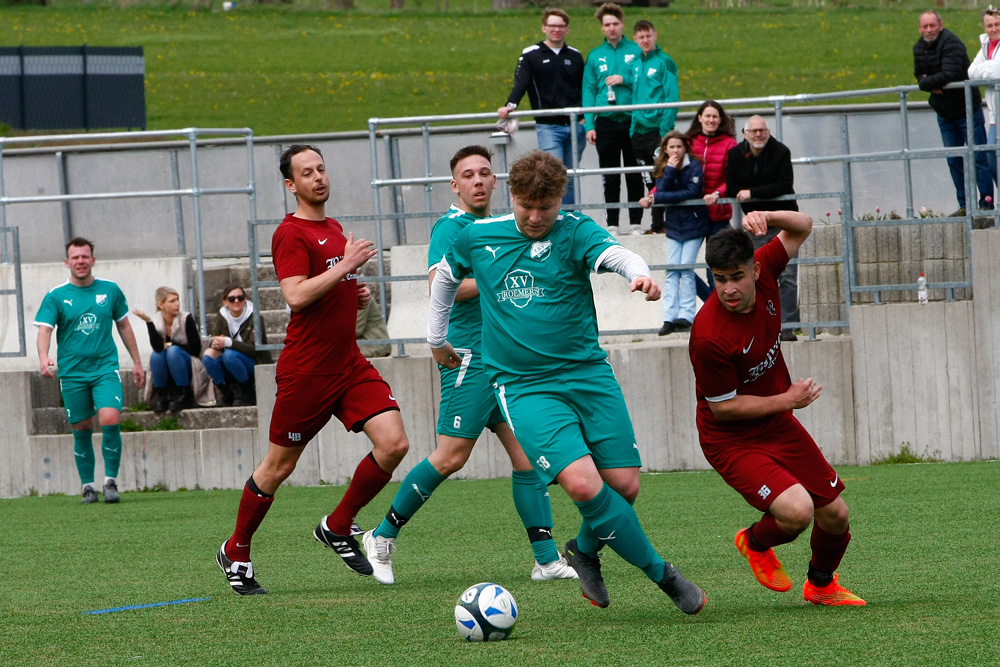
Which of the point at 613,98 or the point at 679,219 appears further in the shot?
the point at 613,98

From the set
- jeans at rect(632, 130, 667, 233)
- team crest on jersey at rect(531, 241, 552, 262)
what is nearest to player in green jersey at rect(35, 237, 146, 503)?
jeans at rect(632, 130, 667, 233)

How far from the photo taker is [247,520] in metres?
6.75

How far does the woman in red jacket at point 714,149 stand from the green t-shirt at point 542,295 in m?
6.42

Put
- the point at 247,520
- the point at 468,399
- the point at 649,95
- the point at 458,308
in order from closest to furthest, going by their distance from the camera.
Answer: the point at 247,520 < the point at 468,399 < the point at 458,308 < the point at 649,95

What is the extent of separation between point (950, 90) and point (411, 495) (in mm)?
7387

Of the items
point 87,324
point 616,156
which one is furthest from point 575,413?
point 616,156

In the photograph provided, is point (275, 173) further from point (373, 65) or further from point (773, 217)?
point (373, 65)

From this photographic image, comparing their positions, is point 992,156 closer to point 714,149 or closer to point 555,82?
point 714,149

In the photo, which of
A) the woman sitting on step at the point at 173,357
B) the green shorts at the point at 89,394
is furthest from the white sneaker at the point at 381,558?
the woman sitting on step at the point at 173,357

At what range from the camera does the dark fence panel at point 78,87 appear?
877 inches

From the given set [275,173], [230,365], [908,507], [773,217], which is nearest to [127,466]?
[230,365]

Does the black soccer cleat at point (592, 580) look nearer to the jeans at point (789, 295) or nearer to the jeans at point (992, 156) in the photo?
the jeans at point (789, 295)

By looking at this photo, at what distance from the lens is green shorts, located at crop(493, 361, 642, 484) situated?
5422 mm

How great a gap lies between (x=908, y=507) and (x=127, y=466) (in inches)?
314
